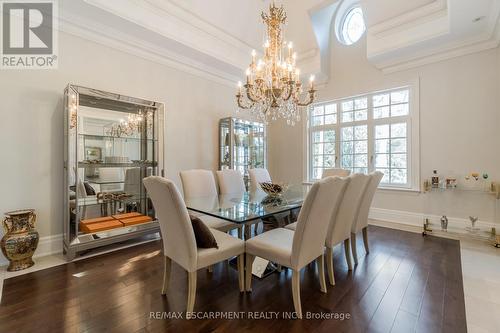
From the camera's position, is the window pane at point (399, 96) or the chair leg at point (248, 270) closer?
the chair leg at point (248, 270)

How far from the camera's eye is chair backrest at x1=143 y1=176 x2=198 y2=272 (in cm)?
158

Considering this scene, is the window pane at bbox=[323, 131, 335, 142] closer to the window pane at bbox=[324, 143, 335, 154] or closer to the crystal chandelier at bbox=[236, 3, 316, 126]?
the window pane at bbox=[324, 143, 335, 154]

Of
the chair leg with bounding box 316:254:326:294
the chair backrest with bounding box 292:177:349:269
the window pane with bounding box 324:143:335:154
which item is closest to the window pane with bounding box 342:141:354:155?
the window pane with bounding box 324:143:335:154

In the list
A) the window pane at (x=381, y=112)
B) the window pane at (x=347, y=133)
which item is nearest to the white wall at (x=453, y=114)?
the window pane at (x=381, y=112)

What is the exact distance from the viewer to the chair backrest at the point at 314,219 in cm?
161

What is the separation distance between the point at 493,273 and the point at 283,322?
2.39 meters

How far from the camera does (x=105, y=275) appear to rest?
2.31 meters

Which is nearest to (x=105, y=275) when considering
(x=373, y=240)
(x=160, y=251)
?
(x=160, y=251)

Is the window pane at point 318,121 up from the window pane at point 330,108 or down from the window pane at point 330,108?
down

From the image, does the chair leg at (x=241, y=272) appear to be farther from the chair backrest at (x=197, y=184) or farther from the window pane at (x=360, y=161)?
the window pane at (x=360, y=161)

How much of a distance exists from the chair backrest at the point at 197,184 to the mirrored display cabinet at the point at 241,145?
1.36m

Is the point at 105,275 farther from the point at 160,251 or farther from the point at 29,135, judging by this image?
the point at 29,135

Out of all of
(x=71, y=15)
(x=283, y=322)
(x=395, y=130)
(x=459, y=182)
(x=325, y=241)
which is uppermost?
(x=71, y=15)

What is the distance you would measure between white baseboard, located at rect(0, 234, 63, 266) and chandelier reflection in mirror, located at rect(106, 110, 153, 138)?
1.45 m
